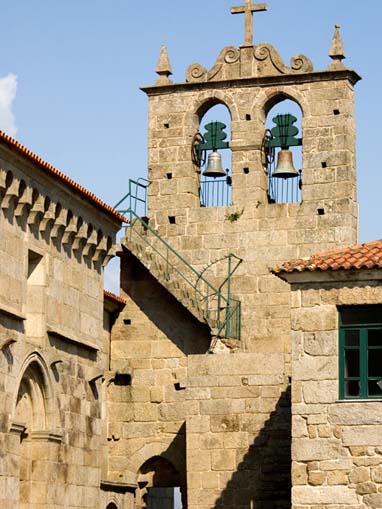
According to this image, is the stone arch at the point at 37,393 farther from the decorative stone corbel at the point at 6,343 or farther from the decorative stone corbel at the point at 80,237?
the decorative stone corbel at the point at 80,237

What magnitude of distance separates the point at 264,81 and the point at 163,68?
2.50 meters

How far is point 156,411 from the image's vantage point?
126 feet

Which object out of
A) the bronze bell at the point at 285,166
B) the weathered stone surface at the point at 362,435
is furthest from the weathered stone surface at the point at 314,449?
the bronze bell at the point at 285,166

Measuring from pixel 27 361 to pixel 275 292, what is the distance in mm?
7894

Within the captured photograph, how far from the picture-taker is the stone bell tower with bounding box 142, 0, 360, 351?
126 feet

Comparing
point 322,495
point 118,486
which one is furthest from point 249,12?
point 322,495

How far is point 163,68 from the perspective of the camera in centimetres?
4028

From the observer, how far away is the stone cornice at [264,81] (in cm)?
3872

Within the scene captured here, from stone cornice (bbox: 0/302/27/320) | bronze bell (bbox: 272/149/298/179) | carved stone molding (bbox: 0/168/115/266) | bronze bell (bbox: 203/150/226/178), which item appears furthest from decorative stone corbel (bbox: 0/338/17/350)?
bronze bell (bbox: 272/149/298/179)

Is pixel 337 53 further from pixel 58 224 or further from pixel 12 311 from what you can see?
pixel 12 311

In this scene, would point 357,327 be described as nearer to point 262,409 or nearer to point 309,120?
point 262,409

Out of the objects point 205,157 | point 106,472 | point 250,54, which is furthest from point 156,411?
point 250,54

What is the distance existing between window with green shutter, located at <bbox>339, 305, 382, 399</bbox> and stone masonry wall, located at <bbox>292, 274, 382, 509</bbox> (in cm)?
14

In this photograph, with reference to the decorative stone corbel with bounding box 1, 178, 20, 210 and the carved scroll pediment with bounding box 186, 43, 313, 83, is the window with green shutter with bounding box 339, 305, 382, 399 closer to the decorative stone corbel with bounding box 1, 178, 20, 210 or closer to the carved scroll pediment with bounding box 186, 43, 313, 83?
the decorative stone corbel with bounding box 1, 178, 20, 210
